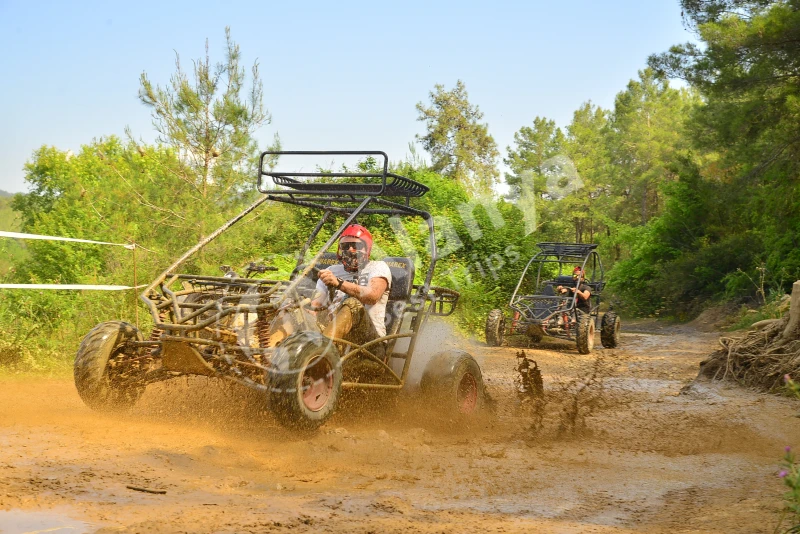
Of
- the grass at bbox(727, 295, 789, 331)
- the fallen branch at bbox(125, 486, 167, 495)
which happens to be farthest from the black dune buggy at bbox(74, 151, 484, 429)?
the grass at bbox(727, 295, 789, 331)

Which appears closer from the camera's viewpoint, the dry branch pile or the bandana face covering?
the bandana face covering

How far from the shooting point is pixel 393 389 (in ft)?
22.8

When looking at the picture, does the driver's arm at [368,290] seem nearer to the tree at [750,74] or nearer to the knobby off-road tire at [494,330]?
the knobby off-road tire at [494,330]

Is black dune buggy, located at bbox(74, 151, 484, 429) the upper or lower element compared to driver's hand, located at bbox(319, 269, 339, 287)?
lower

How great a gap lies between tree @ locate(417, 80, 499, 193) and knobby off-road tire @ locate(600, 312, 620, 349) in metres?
17.6

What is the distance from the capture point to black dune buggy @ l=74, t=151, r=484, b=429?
5.64 m

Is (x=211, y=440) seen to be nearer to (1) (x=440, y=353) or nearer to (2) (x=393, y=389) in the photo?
(2) (x=393, y=389)

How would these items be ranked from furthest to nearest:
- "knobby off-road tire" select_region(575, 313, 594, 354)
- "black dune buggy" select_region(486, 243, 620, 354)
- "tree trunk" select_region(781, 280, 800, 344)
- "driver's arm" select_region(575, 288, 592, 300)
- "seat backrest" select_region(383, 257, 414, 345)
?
"driver's arm" select_region(575, 288, 592, 300)
"black dune buggy" select_region(486, 243, 620, 354)
"knobby off-road tire" select_region(575, 313, 594, 354)
"tree trunk" select_region(781, 280, 800, 344)
"seat backrest" select_region(383, 257, 414, 345)

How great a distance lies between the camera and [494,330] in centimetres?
1548

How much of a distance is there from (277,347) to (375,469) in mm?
1053

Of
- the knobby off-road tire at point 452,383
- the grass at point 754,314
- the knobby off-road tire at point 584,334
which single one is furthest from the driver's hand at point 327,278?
the grass at point 754,314

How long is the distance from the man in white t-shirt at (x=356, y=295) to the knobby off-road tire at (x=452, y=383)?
581 millimetres

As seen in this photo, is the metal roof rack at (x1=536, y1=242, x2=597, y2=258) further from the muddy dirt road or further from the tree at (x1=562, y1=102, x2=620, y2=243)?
the tree at (x1=562, y1=102, x2=620, y2=243)

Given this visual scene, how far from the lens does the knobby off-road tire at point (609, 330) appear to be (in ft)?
54.4
